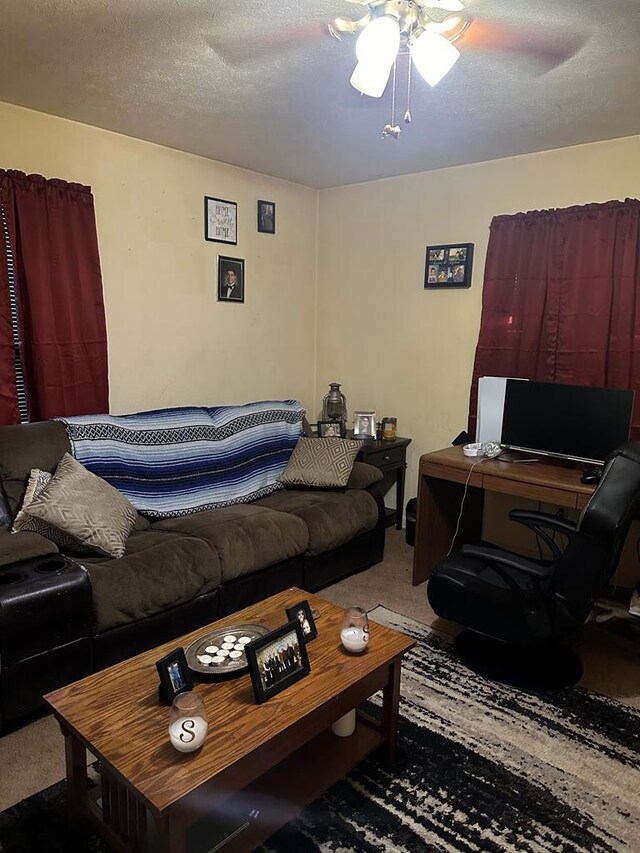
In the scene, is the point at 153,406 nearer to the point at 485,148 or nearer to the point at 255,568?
the point at 255,568

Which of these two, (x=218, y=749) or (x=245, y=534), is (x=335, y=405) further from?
(x=218, y=749)

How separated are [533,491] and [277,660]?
1.64 meters

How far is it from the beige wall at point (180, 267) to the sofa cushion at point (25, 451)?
0.62 metres

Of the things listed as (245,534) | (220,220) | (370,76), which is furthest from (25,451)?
(370,76)

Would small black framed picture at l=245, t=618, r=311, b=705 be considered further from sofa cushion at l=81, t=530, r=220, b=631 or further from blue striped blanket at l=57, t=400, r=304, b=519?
blue striped blanket at l=57, t=400, r=304, b=519

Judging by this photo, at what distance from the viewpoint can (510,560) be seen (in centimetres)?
219

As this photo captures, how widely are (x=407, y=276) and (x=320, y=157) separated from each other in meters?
0.97

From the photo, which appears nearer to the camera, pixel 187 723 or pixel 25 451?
pixel 187 723

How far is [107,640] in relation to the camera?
2252mm

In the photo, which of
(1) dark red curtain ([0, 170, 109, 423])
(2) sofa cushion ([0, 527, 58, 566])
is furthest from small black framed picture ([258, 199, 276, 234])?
(2) sofa cushion ([0, 527, 58, 566])

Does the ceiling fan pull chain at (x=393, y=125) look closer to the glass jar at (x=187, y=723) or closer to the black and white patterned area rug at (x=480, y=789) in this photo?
the black and white patterned area rug at (x=480, y=789)

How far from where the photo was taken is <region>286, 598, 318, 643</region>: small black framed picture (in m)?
1.82

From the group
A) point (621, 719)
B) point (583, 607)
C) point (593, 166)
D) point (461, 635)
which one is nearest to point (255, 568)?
point (461, 635)

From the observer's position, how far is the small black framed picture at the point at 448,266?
371cm
